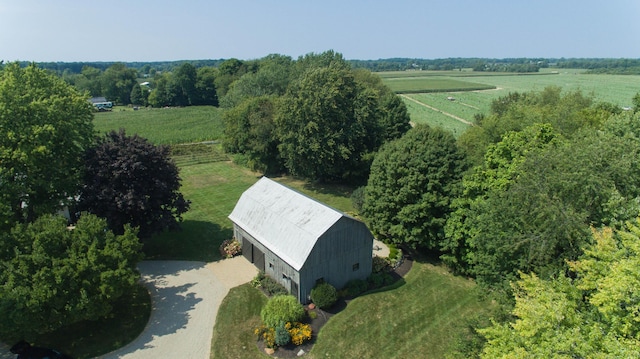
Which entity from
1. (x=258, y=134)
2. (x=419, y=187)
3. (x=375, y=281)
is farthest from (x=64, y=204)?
(x=419, y=187)

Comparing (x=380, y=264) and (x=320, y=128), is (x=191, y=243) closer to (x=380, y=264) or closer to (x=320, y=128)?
(x=380, y=264)

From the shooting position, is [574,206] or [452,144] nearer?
[574,206]

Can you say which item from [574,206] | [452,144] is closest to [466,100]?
[452,144]

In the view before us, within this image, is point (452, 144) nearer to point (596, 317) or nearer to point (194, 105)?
point (596, 317)

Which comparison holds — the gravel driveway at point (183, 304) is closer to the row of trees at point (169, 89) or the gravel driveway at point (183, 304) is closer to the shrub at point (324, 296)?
the shrub at point (324, 296)

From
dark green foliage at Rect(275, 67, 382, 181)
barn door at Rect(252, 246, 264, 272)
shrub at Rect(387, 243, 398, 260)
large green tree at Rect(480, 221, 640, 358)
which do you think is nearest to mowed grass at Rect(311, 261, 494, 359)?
shrub at Rect(387, 243, 398, 260)

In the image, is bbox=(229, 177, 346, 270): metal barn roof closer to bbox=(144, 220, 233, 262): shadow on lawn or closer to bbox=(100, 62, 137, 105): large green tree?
bbox=(144, 220, 233, 262): shadow on lawn
